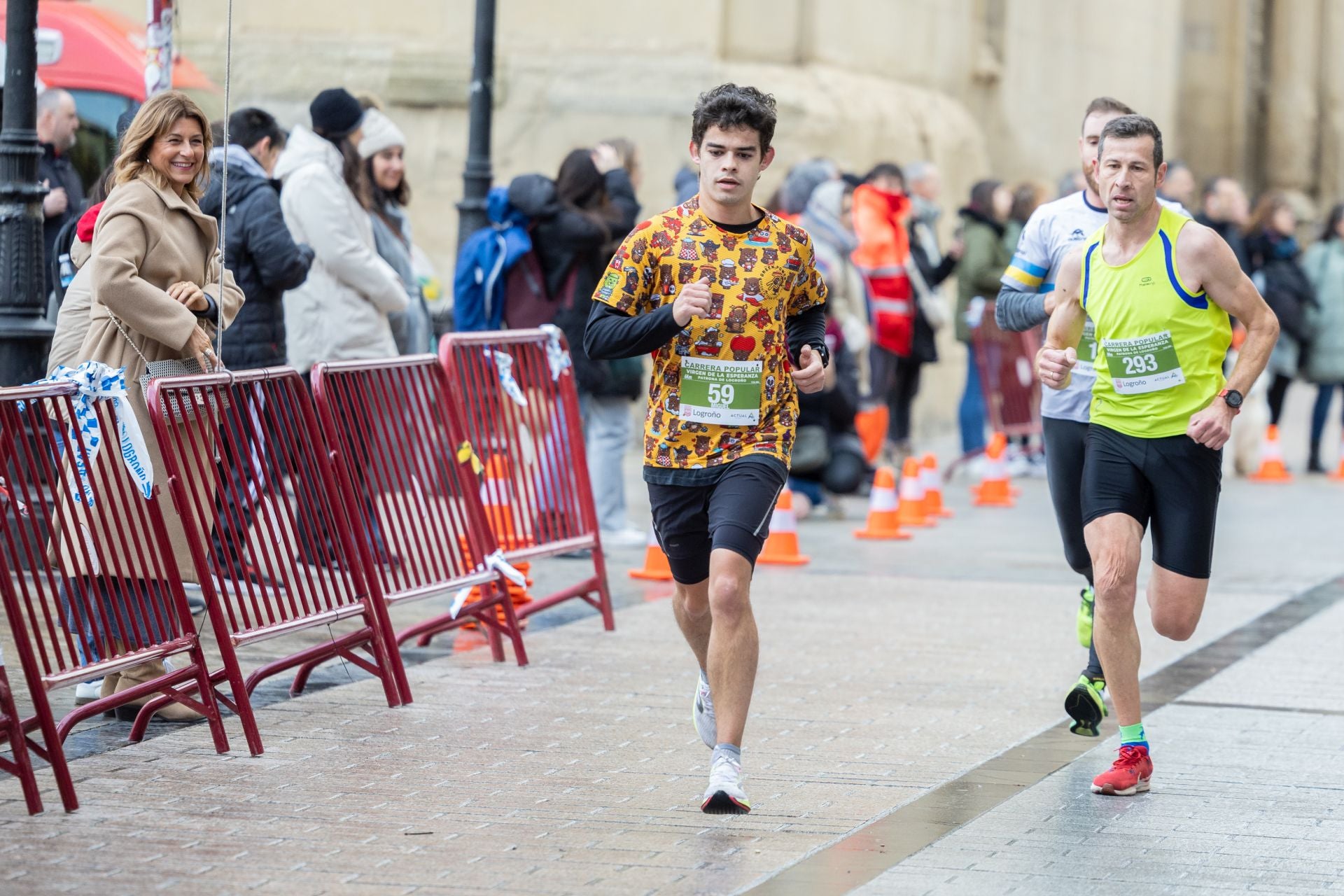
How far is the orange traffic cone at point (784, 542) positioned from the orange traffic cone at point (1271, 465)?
22.2ft

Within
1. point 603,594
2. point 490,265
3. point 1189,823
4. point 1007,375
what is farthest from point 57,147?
point 1007,375

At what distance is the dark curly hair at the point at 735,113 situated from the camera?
579 centimetres

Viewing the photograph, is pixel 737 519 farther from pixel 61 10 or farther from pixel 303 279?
pixel 61 10

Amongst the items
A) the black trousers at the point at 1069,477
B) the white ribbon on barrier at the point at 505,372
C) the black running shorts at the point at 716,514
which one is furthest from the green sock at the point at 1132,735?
the white ribbon on barrier at the point at 505,372

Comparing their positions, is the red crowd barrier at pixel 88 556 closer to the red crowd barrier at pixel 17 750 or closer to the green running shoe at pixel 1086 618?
the red crowd barrier at pixel 17 750

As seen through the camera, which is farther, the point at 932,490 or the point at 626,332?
the point at 932,490

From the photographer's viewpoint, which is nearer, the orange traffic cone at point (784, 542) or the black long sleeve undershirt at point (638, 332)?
the black long sleeve undershirt at point (638, 332)

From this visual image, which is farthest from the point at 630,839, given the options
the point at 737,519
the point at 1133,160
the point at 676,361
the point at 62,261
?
the point at 62,261

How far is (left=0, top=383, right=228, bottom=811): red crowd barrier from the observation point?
5.86 m

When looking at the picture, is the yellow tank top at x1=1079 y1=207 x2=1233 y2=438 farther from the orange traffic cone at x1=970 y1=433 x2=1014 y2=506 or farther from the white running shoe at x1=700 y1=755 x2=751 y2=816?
the orange traffic cone at x1=970 y1=433 x2=1014 y2=506

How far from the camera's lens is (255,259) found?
877cm

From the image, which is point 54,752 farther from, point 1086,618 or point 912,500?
point 912,500

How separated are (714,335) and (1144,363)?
126cm

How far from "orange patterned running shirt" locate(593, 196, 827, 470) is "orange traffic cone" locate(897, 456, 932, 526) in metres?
7.13
